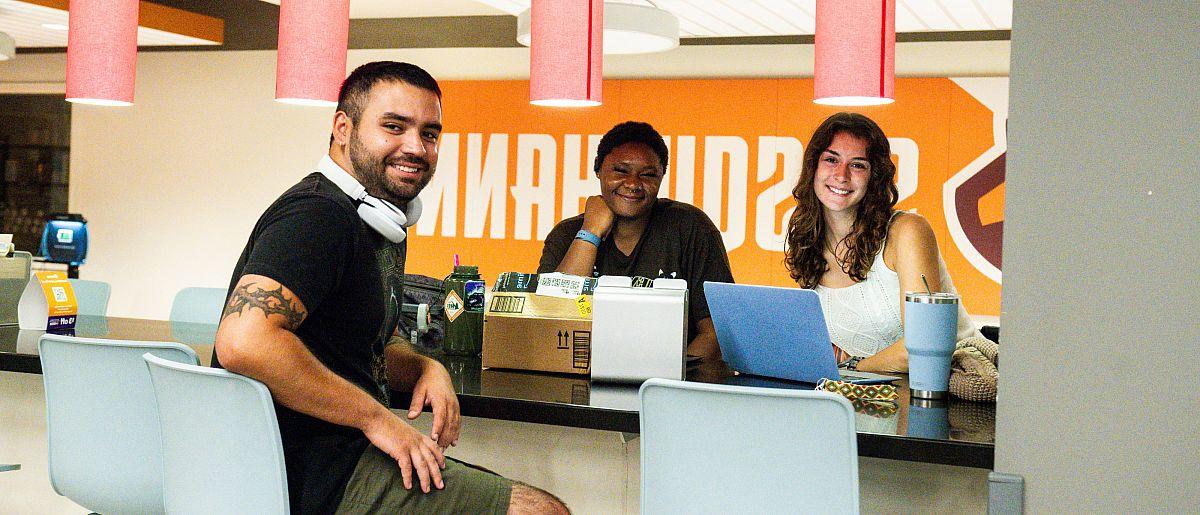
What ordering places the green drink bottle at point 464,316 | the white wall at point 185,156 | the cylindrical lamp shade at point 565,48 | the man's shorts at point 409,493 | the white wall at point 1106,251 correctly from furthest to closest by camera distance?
the white wall at point 185,156
the green drink bottle at point 464,316
the cylindrical lamp shade at point 565,48
the man's shorts at point 409,493
the white wall at point 1106,251

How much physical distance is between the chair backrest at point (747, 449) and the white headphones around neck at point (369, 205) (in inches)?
23.6

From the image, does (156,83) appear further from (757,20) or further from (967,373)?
(967,373)

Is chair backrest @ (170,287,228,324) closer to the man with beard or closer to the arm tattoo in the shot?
the man with beard

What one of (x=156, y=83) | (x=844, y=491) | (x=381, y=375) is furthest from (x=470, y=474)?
(x=156, y=83)

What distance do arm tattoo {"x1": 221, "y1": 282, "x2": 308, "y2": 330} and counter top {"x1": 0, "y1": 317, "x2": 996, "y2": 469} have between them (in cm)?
45

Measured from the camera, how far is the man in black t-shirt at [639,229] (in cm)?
331

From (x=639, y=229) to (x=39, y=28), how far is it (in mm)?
5122

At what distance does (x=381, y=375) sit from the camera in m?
1.99

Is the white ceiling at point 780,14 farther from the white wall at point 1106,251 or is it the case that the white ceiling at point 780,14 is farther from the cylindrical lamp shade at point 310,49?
the white wall at point 1106,251

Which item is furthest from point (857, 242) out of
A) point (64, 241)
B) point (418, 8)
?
point (64, 241)

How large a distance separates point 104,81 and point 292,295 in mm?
1251

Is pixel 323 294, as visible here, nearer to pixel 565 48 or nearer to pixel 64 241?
pixel 565 48

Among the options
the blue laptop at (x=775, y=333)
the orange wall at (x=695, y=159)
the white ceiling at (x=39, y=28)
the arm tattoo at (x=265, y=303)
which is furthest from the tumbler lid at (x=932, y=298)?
the white ceiling at (x=39, y=28)

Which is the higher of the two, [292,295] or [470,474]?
[292,295]
